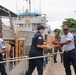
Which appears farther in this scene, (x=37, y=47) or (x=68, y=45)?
(x=68, y=45)

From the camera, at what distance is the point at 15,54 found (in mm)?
10602

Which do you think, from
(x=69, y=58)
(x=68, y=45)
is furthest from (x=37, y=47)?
(x=69, y=58)

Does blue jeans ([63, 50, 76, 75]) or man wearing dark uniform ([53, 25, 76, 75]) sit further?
blue jeans ([63, 50, 76, 75])

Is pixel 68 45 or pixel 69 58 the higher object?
pixel 68 45

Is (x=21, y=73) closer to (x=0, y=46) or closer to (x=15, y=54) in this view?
(x=0, y=46)

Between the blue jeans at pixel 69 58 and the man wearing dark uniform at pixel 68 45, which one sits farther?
the blue jeans at pixel 69 58

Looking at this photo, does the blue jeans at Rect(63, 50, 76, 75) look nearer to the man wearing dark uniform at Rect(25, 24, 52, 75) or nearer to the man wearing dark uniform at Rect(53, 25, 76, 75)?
the man wearing dark uniform at Rect(53, 25, 76, 75)

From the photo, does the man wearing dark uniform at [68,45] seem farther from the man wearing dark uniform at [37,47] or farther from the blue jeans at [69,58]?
the man wearing dark uniform at [37,47]

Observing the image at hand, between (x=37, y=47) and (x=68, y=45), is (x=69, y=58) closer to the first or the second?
(x=68, y=45)

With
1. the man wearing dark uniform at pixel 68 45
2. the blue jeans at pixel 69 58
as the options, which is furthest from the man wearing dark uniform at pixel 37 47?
the blue jeans at pixel 69 58

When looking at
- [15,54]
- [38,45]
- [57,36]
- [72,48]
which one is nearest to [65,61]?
[72,48]

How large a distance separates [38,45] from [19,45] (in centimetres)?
395

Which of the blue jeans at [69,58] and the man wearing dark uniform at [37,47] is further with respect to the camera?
the blue jeans at [69,58]

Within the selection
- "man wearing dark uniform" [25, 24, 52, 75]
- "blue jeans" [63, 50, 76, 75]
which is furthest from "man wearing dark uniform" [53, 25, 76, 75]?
"man wearing dark uniform" [25, 24, 52, 75]
